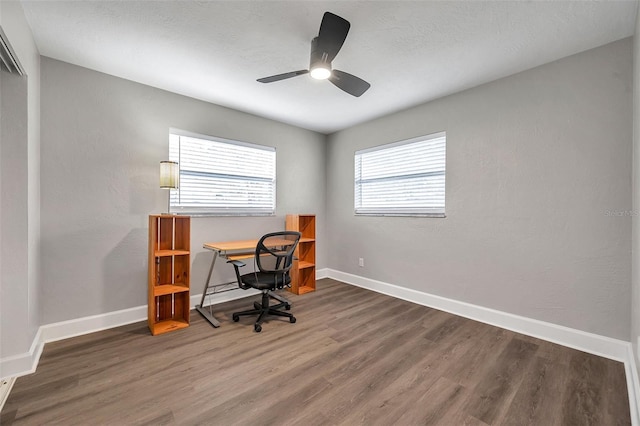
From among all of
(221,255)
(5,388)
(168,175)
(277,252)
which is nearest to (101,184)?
(168,175)

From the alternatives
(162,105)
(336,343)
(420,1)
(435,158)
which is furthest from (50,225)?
(435,158)

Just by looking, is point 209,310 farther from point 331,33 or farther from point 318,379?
point 331,33

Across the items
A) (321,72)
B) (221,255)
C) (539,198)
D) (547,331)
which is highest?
(321,72)

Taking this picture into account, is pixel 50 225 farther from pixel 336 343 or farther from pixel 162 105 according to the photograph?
pixel 336 343

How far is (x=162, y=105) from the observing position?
309 centimetres

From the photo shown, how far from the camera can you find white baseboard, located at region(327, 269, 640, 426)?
191 cm

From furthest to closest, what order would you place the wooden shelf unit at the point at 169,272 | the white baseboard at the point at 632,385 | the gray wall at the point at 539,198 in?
the wooden shelf unit at the point at 169,272
the gray wall at the point at 539,198
the white baseboard at the point at 632,385

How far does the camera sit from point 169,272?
2.99 metres

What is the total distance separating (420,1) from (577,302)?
9.17 feet

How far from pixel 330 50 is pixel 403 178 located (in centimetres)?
221

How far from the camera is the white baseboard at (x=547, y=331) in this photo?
1914mm

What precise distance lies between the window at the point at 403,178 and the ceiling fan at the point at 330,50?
144 cm

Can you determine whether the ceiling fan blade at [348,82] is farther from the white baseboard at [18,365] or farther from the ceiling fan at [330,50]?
the white baseboard at [18,365]

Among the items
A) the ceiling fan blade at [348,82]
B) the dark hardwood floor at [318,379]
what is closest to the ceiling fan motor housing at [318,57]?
the ceiling fan blade at [348,82]
